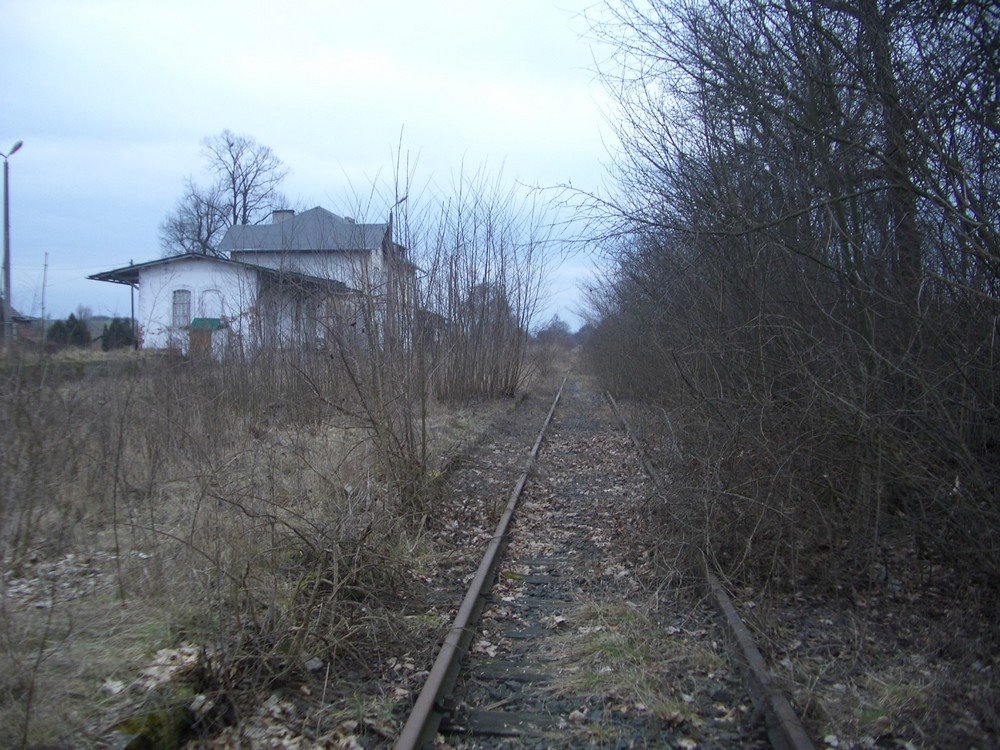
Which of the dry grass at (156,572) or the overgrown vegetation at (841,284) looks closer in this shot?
the dry grass at (156,572)

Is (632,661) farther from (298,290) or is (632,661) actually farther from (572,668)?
(298,290)

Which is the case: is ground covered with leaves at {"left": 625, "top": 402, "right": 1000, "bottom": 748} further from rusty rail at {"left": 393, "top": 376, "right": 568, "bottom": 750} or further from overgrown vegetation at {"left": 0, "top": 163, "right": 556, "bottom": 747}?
overgrown vegetation at {"left": 0, "top": 163, "right": 556, "bottom": 747}

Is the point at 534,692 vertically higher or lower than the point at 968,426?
lower

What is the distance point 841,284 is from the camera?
6973 millimetres

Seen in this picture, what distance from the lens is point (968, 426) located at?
5.30 m

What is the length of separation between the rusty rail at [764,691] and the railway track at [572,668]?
0.07ft

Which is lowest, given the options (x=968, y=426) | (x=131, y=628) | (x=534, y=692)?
(x=534, y=692)

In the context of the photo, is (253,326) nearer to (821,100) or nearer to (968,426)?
(821,100)

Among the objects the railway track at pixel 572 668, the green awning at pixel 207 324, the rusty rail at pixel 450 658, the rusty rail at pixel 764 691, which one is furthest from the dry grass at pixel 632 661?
the green awning at pixel 207 324

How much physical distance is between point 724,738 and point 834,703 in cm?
71

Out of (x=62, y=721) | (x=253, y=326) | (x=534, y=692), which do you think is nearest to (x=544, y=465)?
(x=253, y=326)

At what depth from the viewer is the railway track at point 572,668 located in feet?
13.7

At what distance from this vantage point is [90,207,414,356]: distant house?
1005 centimetres

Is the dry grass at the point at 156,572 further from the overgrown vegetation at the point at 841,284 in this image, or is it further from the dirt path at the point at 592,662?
the overgrown vegetation at the point at 841,284
